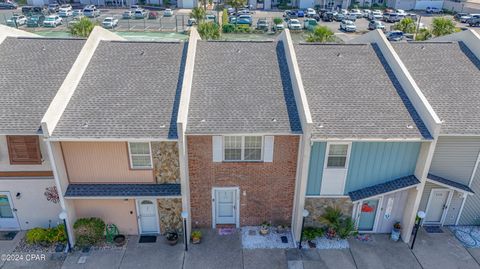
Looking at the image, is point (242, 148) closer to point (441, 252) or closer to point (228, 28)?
point (441, 252)

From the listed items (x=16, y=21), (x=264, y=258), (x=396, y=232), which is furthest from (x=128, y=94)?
(x=16, y=21)

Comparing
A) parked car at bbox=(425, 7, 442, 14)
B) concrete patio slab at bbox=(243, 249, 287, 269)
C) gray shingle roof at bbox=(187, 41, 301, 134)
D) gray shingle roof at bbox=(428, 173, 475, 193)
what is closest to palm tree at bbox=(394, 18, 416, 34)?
gray shingle roof at bbox=(187, 41, 301, 134)

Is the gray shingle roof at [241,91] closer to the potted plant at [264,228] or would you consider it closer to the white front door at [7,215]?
the potted plant at [264,228]

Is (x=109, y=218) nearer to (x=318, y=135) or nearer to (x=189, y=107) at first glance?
(x=189, y=107)

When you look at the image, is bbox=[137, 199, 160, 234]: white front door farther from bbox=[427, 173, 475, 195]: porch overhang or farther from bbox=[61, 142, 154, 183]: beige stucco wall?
bbox=[427, 173, 475, 195]: porch overhang

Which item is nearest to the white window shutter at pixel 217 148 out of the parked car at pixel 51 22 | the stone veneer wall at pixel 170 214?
the stone veneer wall at pixel 170 214

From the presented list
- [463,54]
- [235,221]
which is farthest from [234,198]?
[463,54]

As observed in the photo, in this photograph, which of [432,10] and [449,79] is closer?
[449,79]
